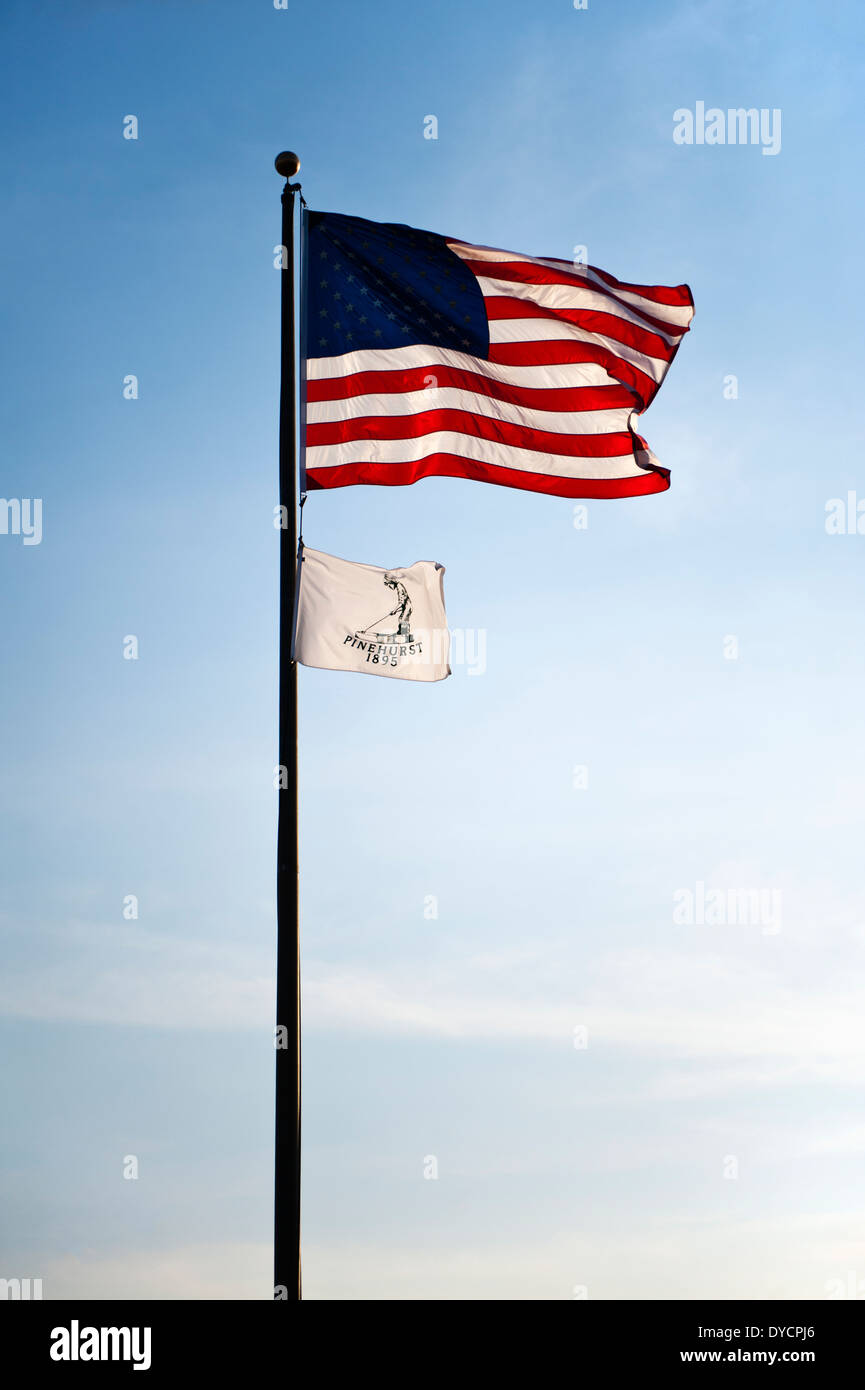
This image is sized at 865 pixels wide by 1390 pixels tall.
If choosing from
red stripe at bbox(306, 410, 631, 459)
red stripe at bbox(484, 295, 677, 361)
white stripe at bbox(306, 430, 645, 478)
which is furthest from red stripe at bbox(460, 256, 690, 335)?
white stripe at bbox(306, 430, 645, 478)

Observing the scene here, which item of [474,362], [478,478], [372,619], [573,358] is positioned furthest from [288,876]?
[573,358]

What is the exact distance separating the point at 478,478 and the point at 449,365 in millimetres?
1192

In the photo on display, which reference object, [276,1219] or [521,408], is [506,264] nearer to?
[521,408]

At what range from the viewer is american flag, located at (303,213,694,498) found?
13906mm

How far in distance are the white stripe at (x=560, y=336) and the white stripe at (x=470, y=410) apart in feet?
2.19

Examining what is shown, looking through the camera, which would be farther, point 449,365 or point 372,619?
point 449,365

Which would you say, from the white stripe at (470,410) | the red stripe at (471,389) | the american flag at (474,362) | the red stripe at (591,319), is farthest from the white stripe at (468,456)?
the red stripe at (591,319)

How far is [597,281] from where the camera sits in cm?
1623

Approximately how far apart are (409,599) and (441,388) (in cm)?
282

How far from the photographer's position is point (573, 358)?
15.7m

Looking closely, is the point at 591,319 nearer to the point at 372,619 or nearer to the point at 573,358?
the point at 573,358

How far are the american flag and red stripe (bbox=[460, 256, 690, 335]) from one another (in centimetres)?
2
